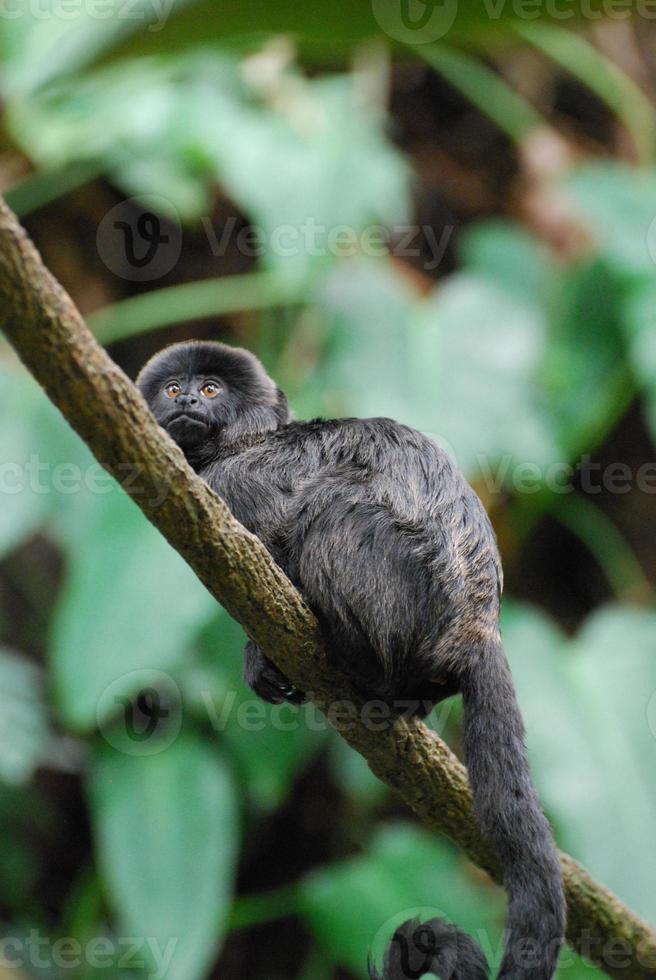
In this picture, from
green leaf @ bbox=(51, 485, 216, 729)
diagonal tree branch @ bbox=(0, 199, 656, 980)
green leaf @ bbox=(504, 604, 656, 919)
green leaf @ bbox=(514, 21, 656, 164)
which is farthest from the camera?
green leaf @ bbox=(514, 21, 656, 164)

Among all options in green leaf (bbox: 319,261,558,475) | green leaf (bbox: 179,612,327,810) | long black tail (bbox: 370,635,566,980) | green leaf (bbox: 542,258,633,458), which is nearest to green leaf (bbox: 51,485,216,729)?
green leaf (bbox: 179,612,327,810)

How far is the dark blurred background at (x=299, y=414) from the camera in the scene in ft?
15.0

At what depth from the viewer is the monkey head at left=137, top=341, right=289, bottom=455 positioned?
3057 millimetres

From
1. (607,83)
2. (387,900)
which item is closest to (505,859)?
(387,900)

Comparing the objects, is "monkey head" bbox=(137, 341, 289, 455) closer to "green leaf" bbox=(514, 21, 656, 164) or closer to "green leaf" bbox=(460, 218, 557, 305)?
"green leaf" bbox=(460, 218, 557, 305)

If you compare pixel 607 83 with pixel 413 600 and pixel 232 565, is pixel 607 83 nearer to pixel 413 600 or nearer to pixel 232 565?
pixel 413 600

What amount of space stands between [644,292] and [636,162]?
308 centimetres

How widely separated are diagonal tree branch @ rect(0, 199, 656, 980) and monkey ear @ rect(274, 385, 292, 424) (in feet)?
2.60

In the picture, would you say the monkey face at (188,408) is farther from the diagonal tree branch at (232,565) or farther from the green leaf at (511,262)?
the green leaf at (511,262)

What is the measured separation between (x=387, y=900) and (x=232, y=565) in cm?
318

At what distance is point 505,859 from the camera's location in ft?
8.13

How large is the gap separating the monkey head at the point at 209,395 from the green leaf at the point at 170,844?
2.25 metres

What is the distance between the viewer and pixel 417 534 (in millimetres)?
2650

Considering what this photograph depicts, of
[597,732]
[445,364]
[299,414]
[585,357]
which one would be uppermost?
[585,357]
